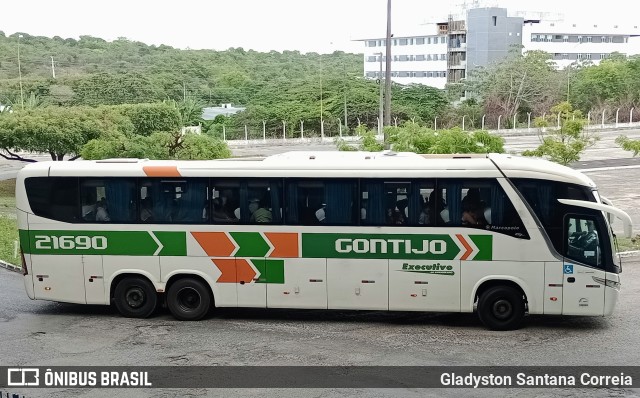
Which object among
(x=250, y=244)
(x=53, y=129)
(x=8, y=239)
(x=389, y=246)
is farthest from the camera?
(x=53, y=129)

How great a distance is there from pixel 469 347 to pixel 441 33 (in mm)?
76420

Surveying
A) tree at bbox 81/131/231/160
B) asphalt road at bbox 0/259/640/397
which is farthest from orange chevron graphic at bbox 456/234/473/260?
tree at bbox 81/131/231/160

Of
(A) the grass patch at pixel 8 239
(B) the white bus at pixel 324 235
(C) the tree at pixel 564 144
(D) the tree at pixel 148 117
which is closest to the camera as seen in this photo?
(B) the white bus at pixel 324 235

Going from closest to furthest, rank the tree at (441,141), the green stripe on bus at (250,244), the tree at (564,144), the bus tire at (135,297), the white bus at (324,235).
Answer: the white bus at (324,235) → the green stripe on bus at (250,244) → the bus tire at (135,297) → the tree at (441,141) → the tree at (564,144)

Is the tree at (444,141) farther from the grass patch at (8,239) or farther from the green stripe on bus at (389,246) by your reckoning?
the grass patch at (8,239)

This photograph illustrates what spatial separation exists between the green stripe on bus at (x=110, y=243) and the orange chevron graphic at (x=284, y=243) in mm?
1608

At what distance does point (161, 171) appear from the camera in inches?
520

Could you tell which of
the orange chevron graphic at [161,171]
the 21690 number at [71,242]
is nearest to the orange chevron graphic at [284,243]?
the orange chevron graphic at [161,171]

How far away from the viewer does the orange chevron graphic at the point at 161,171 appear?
1314cm

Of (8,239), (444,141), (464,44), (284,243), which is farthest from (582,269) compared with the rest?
(464,44)

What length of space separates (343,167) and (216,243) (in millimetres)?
2632

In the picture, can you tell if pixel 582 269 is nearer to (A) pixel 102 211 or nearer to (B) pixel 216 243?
(B) pixel 216 243

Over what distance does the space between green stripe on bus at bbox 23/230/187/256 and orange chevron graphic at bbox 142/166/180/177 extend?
3.41 ft

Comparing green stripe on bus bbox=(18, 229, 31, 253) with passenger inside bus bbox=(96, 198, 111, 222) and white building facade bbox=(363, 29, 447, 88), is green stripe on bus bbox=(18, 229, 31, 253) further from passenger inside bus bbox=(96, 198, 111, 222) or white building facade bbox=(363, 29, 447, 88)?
white building facade bbox=(363, 29, 447, 88)
